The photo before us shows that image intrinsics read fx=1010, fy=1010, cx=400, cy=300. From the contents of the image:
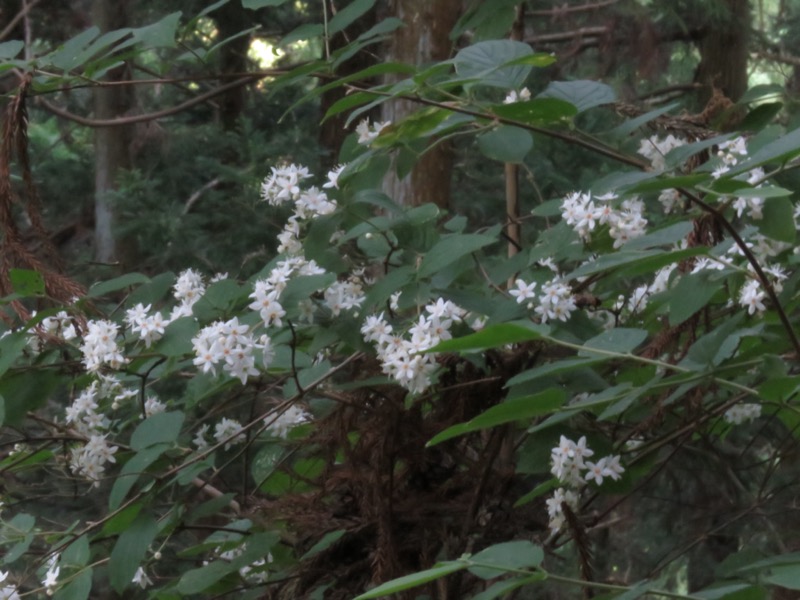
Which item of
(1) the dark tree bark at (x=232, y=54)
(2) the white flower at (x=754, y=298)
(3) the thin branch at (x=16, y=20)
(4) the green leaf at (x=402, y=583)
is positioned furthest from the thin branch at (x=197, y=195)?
(4) the green leaf at (x=402, y=583)

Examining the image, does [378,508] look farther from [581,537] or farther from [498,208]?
[498,208]

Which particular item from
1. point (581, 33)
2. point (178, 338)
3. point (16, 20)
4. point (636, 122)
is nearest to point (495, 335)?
point (636, 122)

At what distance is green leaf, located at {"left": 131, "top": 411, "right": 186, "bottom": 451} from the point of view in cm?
149

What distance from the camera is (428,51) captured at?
2.99 metres

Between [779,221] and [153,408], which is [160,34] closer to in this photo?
[153,408]

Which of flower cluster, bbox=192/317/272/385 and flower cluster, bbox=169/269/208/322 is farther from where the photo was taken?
flower cluster, bbox=169/269/208/322

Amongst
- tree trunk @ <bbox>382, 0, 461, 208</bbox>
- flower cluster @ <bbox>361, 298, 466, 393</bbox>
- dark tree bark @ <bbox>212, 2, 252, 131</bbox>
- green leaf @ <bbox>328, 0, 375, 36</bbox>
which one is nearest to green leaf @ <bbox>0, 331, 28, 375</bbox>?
flower cluster @ <bbox>361, 298, 466, 393</bbox>

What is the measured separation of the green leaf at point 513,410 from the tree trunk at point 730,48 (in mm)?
3991

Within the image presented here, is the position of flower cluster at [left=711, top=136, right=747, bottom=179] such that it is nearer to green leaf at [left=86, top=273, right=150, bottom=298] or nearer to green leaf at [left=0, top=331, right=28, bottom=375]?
green leaf at [left=86, top=273, right=150, bottom=298]

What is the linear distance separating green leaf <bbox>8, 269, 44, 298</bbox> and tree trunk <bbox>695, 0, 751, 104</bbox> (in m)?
3.89

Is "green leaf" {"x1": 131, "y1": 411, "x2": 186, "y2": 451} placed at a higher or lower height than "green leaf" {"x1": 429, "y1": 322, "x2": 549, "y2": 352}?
lower

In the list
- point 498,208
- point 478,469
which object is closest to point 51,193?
point 498,208

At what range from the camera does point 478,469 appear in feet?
4.88

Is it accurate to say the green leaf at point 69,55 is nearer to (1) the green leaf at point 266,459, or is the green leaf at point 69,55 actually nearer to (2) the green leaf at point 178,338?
(2) the green leaf at point 178,338
